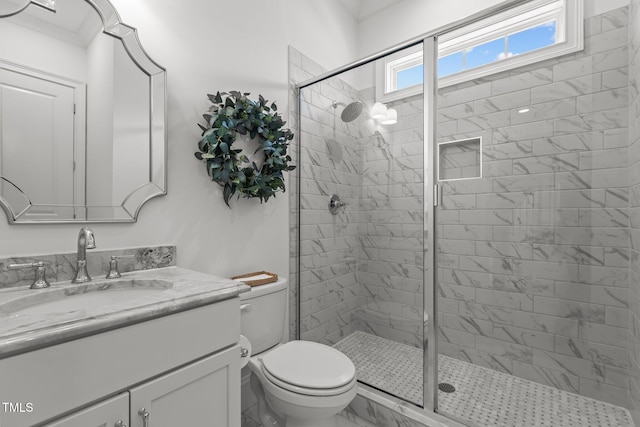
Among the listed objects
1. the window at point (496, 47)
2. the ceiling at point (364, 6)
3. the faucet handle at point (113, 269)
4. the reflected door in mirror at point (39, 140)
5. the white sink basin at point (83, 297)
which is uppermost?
the ceiling at point (364, 6)

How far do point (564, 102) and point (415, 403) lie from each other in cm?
188

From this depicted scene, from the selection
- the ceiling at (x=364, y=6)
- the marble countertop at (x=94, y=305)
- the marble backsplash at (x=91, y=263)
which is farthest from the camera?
the ceiling at (x=364, y=6)

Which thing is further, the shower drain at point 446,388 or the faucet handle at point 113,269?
the shower drain at point 446,388

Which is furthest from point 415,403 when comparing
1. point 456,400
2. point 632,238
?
point 632,238

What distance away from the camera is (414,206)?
1798 mm

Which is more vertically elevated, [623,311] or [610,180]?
[610,180]

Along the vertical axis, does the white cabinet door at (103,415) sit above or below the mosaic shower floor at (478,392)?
above

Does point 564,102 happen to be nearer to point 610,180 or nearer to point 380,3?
point 610,180

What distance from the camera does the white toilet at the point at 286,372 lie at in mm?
1229

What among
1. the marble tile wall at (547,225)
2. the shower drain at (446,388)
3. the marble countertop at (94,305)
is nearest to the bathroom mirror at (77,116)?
the marble countertop at (94,305)

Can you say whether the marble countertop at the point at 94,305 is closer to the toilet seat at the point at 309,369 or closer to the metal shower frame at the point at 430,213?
the toilet seat at the point at 309,369

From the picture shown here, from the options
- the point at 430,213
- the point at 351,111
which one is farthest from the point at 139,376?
the point at 351,111

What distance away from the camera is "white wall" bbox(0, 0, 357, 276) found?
1283mm

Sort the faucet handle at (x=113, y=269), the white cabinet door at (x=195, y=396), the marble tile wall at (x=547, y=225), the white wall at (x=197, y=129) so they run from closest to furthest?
the white cabinet door at (x=195, y=396) < the faucet handle at (x=113, y=269) < the white wall at (x=197, y=129) < the marble tile wall at (x=547, y=225)
